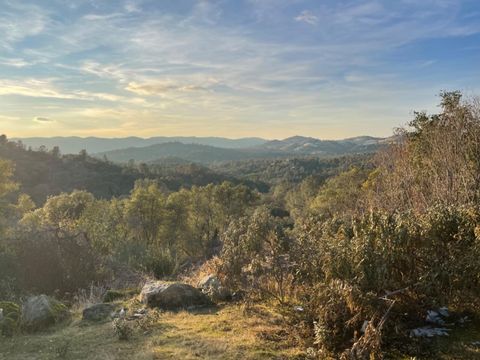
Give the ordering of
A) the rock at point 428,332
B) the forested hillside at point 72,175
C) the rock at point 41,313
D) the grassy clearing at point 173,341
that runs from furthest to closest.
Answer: the forested hillside at point 72,175, the rock at point 41,313, the grassy clearing at point 173,341, the rock at point 428,332

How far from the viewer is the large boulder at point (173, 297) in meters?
9.02

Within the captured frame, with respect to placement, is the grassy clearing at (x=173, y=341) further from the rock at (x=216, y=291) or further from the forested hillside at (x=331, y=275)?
the rock at (x=216, y=291)

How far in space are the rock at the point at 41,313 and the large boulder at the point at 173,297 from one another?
5.95 feet

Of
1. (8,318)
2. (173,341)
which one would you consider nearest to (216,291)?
(173,341)

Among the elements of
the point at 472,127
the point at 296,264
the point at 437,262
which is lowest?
the point at 296,264

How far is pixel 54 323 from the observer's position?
871 cm

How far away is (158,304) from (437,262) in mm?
5950

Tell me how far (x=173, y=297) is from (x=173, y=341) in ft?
7.55

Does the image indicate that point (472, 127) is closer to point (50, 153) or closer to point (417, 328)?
point (417, 328)

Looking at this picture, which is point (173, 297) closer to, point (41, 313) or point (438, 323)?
point (41, 313)

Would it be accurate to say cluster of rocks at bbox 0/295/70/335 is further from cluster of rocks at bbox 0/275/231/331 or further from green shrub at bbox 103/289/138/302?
green shrub at bbox 103/289/138/302

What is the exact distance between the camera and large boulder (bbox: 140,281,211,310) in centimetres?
902

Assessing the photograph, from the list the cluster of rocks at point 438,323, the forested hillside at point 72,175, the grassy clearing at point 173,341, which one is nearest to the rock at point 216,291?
the grassy clearing at point 173,341

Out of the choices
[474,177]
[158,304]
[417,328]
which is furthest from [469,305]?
[474,177]
